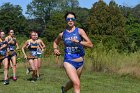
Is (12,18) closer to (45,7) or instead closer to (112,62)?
(45,7)

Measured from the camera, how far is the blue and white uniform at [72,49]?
350 inches

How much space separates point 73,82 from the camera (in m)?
8.68

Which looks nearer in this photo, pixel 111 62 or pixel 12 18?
pixel 111 62

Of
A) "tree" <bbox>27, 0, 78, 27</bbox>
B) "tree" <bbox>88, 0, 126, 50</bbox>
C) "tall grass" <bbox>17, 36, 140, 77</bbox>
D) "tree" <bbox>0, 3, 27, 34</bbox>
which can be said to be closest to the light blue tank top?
"tall grass" <bbox>17, 36, 140, 77</bbox>

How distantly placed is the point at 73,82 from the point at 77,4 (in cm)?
12647

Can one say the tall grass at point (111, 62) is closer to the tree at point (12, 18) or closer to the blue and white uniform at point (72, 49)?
the blue and white uniform at point (72, 49)

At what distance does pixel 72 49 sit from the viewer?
29.2 ft

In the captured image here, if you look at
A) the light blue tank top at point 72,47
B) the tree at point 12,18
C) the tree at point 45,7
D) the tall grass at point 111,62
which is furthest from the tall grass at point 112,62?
the tree at point 45,7

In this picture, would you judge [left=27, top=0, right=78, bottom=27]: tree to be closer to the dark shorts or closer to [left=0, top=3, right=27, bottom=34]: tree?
[left=0, top=3, right=27, bottom=34]: tree

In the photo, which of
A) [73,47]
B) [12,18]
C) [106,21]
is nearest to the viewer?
[73,47]

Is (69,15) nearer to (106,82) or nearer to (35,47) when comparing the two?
(35,47)

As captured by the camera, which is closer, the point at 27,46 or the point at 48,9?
the point at 27,46

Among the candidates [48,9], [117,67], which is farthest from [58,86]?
[48,9]

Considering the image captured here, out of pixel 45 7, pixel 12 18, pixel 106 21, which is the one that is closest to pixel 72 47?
pixel 106 21
